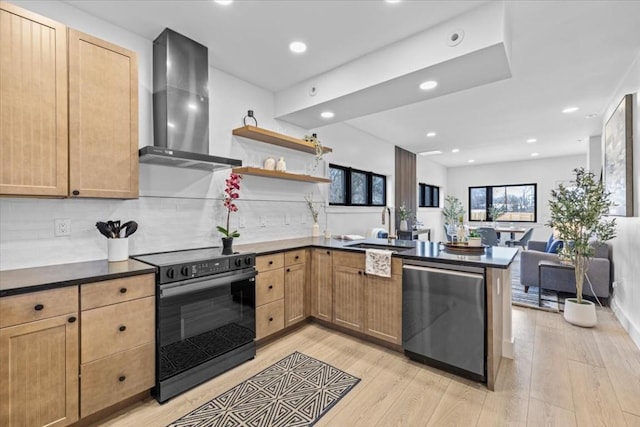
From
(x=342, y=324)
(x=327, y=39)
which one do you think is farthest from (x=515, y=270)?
(x=327, y=39)

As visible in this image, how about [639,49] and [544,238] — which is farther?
[544,238]

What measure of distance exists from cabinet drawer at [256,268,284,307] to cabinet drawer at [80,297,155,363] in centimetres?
90

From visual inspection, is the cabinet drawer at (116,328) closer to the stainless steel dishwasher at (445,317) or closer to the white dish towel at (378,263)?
the white dish towel at (378,263)

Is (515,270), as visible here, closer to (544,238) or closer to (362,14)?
(544,238)

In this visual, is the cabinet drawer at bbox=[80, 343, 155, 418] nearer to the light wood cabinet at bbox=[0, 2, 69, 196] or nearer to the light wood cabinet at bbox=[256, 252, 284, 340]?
the light wood cabinet at bbox=[256, 252, 284, 340]

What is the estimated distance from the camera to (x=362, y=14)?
Result: 2.24 m

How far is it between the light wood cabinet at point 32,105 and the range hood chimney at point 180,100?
0.59 metres

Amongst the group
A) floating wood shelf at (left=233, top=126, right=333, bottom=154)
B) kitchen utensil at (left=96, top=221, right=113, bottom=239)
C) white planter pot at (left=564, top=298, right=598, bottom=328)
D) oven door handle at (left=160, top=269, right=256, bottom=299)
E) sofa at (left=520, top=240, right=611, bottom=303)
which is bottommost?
white planter pot at (left=564, top=298, right=598, bottom=328)

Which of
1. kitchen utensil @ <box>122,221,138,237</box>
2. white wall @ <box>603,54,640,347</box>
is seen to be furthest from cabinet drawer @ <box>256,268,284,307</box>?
white wall @ <box>603,54,640,347</box>

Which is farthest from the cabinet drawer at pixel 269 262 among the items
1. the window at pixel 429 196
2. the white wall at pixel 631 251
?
the window at pixel 429 196

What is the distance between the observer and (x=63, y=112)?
1827 millimetres

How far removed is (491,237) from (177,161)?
6.47 m

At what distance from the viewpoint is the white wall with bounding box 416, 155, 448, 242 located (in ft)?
26.8

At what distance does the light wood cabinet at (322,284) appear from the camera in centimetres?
305
